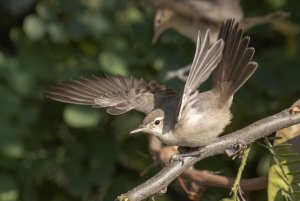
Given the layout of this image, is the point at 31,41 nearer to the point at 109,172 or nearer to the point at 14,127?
the point at 14,127

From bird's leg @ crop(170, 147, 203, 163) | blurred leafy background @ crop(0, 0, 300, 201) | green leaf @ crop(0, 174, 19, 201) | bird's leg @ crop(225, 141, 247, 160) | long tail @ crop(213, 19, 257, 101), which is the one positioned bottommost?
bird's leg @ crop(225, 141, 247, 160)

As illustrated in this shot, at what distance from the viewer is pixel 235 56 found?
234 cm

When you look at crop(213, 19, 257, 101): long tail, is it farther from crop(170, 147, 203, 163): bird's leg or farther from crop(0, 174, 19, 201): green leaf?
crop(0, 174, 19, 201): green leaf

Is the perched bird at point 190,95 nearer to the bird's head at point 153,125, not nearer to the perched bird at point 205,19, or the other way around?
the bird's head at point 153,125

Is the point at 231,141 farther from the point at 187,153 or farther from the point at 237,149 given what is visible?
the point at 187,153

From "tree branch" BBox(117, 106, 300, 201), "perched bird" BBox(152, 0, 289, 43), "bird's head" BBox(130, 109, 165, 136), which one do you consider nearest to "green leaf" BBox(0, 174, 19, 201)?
"perched bird" BBox(152, 0, 289, 43)

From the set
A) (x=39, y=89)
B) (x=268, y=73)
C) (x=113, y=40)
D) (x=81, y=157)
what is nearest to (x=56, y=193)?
(x=81, y=157)

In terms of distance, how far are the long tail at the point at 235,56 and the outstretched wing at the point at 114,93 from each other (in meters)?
0.26

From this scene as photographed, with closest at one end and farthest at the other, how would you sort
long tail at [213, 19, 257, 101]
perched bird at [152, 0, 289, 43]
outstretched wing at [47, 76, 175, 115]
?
long tail at [213, 19, 257, 101]
outstretched wing at [47, 76, 175, 115]
perched bird at [152, 0, 289, 43]

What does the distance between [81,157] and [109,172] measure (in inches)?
6.7

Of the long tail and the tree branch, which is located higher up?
the long tail

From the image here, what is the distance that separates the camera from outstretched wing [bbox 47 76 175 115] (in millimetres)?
2555

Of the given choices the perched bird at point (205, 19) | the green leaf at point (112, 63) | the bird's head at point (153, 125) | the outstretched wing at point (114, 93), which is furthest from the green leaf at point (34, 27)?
the bird's head at point (153, 125)

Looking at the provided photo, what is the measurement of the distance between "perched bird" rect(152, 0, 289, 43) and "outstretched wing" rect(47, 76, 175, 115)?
108cm
